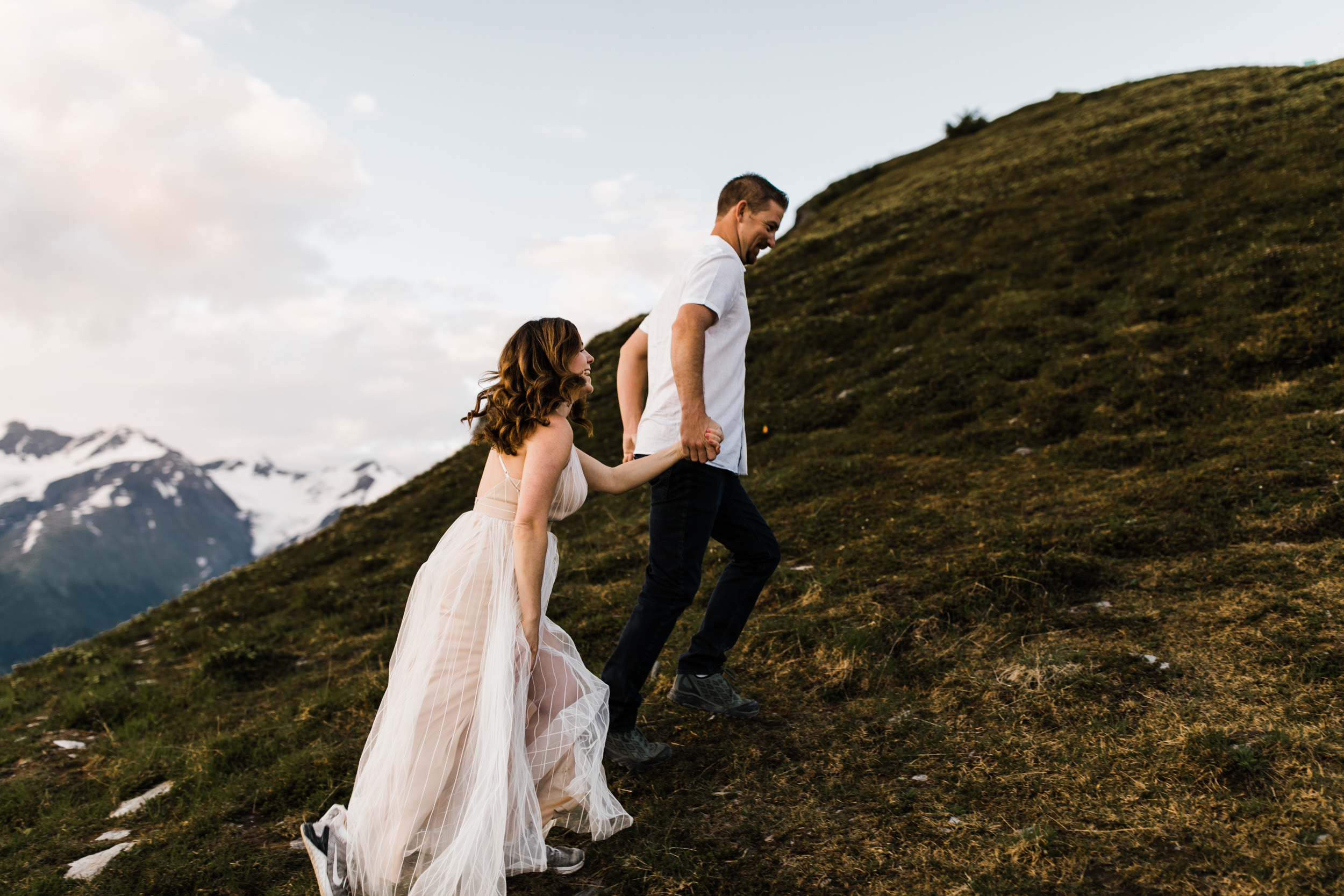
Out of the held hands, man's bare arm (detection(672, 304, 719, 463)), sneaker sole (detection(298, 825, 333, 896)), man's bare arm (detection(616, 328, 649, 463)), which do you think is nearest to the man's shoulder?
man's bare arm (detection(672, 304, 719, 463))

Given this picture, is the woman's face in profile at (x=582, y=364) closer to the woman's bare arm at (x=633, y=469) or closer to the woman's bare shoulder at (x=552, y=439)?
the woman's bare shoulder at (x=552, y=439)

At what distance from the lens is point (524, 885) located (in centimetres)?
424

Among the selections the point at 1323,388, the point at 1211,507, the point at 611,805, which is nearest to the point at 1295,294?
the point at 1323,388

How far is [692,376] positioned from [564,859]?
2876mm

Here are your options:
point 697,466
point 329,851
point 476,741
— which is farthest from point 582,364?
point 329,851

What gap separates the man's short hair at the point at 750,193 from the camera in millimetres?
5480

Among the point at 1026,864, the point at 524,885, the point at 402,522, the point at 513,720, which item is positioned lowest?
the point at 1026,864

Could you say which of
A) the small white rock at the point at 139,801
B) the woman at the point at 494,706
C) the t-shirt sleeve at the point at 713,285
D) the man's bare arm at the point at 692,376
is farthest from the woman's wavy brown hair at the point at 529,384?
the small white rock at the point at 139,801

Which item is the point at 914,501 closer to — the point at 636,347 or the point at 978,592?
the point at 978,592

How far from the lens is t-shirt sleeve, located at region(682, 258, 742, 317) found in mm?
5035

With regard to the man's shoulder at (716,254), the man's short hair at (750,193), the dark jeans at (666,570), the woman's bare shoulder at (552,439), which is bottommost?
the dark jeans at (666,570)

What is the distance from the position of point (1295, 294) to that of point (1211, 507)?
7.18 meters

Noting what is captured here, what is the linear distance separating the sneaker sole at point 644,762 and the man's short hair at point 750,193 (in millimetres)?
3729

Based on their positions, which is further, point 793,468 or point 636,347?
point 793,468
